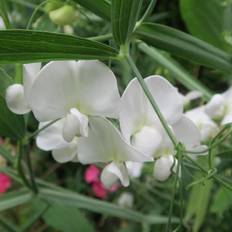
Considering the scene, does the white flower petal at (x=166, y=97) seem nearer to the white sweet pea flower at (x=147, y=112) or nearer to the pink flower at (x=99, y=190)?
the white sweet pea flower at (x=147, y=112)

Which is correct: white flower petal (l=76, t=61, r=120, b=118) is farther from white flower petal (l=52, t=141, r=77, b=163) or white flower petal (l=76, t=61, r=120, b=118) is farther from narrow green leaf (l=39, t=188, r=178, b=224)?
narrow green leaf (l=39, t=188, r=178, b=224)

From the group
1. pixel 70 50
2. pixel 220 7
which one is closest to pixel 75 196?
pixel 220 7

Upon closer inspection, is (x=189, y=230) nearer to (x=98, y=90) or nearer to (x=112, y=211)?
(x=112, y=211)

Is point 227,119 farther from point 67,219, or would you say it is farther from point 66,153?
point 67,219

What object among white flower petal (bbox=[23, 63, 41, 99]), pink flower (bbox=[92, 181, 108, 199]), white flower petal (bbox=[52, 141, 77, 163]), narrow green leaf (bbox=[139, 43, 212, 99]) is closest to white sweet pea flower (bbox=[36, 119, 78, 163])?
white flower petal (bbox=[52, 141, 77, 163])

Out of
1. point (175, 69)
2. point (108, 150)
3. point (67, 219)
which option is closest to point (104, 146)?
point (108, 150)
